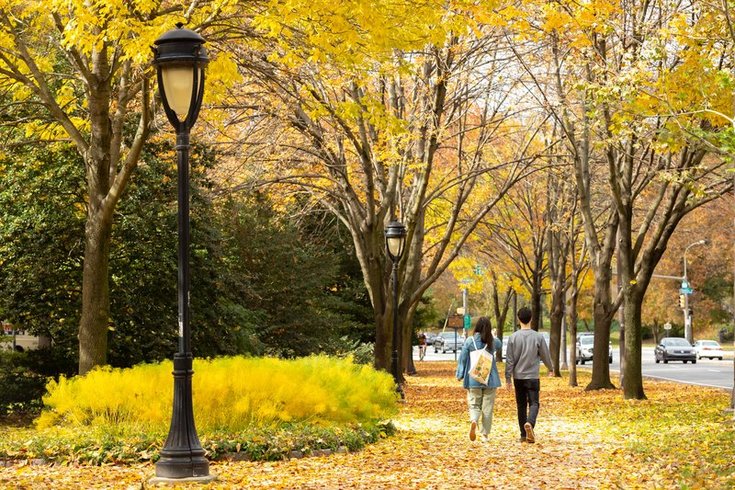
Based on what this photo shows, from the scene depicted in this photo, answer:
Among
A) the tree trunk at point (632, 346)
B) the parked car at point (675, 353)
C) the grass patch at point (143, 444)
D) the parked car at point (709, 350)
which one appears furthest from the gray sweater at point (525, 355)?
the parked car at point (709, 350)

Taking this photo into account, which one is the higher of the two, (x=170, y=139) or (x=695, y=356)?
(x=170, y=139)

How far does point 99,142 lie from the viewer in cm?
1603

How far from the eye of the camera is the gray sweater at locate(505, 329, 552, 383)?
1470 cm

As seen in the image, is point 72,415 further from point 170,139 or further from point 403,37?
point 170,139

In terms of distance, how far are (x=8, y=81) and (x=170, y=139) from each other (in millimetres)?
6153

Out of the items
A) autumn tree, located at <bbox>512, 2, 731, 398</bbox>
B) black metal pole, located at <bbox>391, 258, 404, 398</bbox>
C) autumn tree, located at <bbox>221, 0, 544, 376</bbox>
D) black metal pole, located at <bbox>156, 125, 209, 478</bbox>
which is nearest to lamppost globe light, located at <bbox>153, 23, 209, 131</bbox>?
black metal pole, located at <bbox>156, 125, 209, 478</bbox>

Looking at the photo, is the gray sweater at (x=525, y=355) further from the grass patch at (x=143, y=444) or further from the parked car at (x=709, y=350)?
the parked car at (x=709, y=350)

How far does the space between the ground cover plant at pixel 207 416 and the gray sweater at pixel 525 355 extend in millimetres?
2066

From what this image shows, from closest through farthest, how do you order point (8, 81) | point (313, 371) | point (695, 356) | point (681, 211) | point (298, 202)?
point (313, 371), point (8, 81), point (681, 211), point (298, 202), point (695, 356)

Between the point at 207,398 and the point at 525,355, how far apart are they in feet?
13.8

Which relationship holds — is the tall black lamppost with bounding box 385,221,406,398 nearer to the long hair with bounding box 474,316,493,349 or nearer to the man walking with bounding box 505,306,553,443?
the long hair with bounding box 474,316,493,349

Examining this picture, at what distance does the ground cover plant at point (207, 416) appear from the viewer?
12.4m

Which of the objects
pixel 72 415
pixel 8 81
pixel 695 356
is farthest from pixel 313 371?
pixel 695 356

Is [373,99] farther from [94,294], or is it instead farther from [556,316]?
[556,316]
